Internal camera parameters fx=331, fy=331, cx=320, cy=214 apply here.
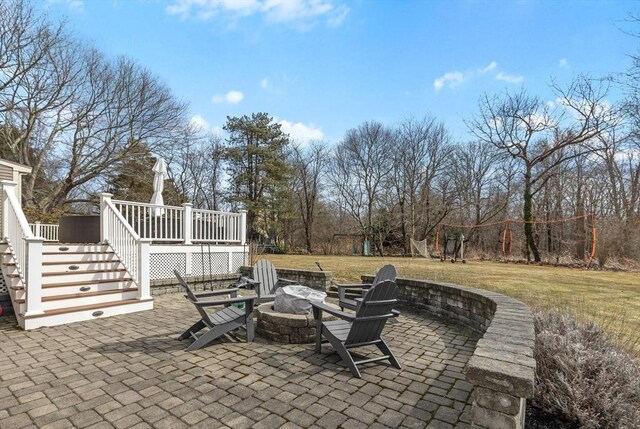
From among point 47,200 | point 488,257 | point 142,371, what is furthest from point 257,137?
point 142,371

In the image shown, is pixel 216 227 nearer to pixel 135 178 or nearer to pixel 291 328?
pixel 291 328

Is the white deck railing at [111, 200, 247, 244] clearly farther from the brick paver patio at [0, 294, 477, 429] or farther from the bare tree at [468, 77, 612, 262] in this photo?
the bare tree at [468, 77, 612, 262]

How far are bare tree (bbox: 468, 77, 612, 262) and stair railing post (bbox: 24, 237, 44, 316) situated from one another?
16598 mm

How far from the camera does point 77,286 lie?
562 centimetres

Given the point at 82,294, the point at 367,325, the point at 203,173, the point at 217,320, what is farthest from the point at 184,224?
the point at 203,173

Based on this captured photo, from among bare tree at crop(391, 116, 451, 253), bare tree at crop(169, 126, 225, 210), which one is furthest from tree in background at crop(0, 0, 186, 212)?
bare tree at crop(391, 116, 451, 253)

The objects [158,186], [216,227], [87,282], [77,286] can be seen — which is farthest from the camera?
[216,227]

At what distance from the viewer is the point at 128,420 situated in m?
2.27

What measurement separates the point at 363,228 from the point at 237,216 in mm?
14954

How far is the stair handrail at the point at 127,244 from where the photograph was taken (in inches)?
234

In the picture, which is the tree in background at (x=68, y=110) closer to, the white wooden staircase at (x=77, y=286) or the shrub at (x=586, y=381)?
the white wooden staircase at (x=77, y=286)

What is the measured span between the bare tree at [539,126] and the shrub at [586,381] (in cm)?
1394

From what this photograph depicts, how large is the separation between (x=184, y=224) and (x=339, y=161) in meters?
18.2

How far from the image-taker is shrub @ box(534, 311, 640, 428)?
7.14 feet
